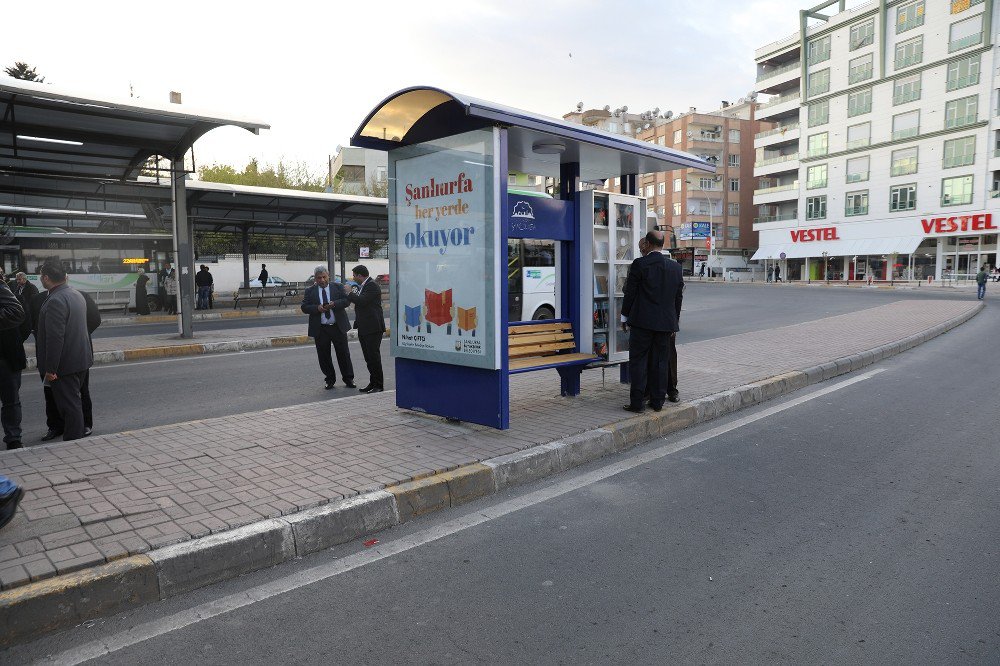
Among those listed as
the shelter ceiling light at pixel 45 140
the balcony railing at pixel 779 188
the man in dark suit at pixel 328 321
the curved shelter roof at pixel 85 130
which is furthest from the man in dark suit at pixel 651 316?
the balcony railing at pixel 779 188

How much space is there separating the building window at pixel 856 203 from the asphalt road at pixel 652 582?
5411 centimetres

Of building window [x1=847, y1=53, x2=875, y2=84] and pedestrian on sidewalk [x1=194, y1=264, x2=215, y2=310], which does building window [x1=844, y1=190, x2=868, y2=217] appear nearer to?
building window [x1=847, y1=53, x2=875, y2=84]

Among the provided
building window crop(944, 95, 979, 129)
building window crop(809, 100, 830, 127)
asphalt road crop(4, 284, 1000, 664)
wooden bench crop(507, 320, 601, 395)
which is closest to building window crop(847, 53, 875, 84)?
building window crop(809, 100, 830, 127)

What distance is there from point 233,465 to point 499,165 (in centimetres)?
319

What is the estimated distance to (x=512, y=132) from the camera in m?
6.09

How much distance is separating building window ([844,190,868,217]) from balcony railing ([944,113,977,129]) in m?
7.27

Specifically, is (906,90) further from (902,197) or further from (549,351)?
(549,351)

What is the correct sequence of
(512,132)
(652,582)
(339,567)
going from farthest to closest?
(512,132) < (339,567) < (652,582)

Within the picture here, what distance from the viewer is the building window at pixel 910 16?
47469 mm

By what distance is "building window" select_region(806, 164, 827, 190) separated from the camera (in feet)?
184

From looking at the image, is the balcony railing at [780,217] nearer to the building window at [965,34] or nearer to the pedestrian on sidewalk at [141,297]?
the building window at [965,34]

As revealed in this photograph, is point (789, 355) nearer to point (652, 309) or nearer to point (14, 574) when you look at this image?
point (652, 309)

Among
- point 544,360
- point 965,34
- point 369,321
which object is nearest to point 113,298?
point 369,321

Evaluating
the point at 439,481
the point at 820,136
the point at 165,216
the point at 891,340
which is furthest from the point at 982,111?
the point at 439,481
